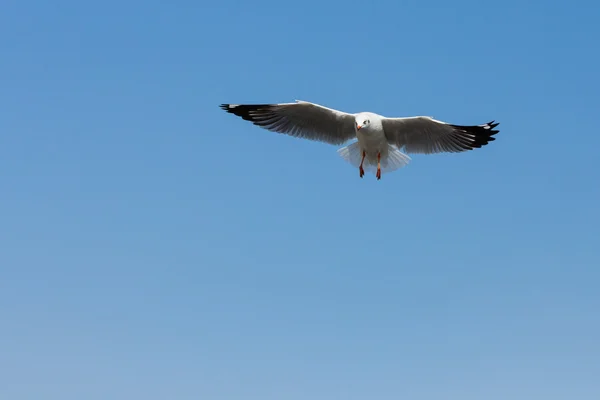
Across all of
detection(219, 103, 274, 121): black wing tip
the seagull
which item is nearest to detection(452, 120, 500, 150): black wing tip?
the seagull

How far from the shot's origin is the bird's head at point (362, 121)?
16281 millimetres

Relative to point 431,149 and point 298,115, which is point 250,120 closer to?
point 298,115

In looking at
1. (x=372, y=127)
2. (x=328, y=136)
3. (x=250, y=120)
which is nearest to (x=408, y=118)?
(x=372, y=127)

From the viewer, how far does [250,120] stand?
692 inches

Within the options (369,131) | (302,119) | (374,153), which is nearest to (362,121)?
(369,131)

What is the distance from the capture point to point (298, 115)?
1738 centimetres

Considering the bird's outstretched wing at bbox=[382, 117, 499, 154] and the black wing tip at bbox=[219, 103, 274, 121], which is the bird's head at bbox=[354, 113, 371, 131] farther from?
the black wing tip at bbox=[219, 103, 274, 121]

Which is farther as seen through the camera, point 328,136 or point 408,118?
point 328,136

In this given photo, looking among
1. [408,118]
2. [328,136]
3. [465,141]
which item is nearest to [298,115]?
[328,136]

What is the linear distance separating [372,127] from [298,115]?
1.79 metres

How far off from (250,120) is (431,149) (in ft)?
13.1

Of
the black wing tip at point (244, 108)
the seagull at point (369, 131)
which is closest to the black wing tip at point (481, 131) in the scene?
the seagull at point (369, 131)

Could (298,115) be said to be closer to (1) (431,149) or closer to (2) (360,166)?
(2) (360,166)

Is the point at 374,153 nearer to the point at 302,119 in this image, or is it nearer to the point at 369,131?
the point at 369,131
